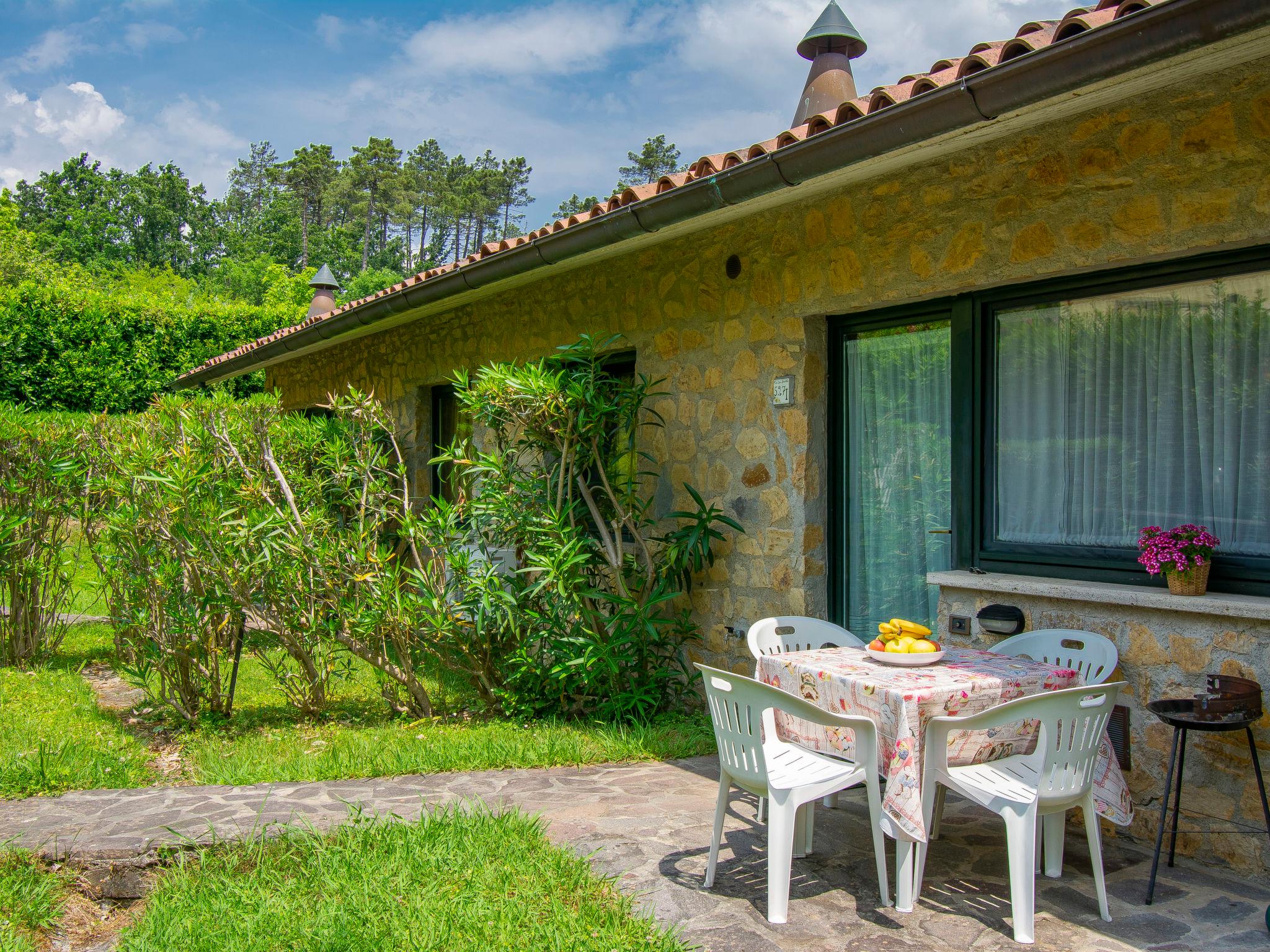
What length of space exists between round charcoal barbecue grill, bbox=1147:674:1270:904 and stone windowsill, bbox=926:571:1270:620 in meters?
0.25

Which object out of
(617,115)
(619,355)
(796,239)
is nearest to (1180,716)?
(796,239)

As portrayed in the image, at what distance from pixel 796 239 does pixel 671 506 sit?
1860 millimetres

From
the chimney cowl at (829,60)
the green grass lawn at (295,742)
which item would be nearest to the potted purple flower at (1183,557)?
the green grass lawn at (295,742)

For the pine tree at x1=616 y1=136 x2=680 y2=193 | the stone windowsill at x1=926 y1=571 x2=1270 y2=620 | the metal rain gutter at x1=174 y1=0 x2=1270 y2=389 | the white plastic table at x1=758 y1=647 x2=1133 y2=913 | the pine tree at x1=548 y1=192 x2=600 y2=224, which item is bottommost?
the white plastic table at x1=758 y1=647 x2=1133 y2=913

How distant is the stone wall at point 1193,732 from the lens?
138 inches

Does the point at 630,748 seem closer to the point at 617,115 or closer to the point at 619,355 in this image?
the point at 619,355

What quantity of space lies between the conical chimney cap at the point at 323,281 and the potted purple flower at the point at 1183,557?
12.6 metres

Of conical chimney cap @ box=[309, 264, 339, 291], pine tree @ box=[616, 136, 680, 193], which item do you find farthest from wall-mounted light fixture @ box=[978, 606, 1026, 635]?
pine tree @ box=[616, 136, 680, 193]

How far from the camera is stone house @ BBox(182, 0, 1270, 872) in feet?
11.7

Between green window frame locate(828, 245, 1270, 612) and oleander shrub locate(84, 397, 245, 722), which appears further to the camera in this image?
oleander shrub locate(84, 397, 245, 722)

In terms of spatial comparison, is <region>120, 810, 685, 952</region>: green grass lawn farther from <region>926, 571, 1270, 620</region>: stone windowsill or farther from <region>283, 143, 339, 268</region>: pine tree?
<region>283, 143, 339, 268</region>: pine tree

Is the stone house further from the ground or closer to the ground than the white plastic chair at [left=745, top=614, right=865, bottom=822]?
further from the ground

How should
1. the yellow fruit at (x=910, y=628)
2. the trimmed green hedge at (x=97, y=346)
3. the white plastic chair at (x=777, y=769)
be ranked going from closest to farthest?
the white plastic chair at (x=777, y=769) < the yellow fruit at (x=910, y=628) < the trimmed green hedge at (x=97, y=346)

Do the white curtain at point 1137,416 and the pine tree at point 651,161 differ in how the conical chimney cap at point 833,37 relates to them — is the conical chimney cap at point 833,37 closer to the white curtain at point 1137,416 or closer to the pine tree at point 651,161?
the white curtain at point 1137,416
